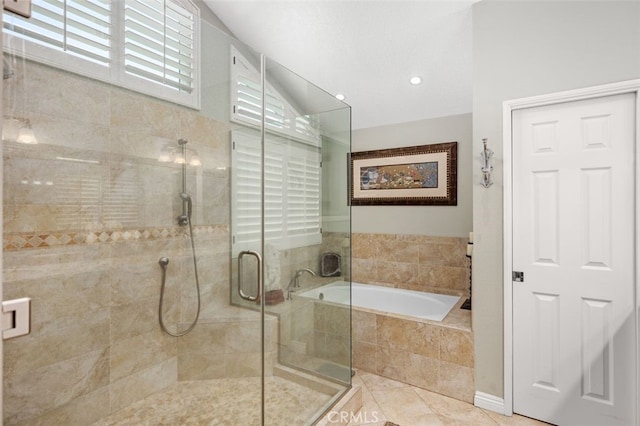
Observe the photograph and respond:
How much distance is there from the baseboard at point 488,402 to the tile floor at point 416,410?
3 cm

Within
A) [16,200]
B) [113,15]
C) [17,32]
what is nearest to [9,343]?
[16,200]

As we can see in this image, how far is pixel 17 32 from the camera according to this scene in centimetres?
135

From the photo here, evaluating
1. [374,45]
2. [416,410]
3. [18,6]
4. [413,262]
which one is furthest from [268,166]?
[413,262]

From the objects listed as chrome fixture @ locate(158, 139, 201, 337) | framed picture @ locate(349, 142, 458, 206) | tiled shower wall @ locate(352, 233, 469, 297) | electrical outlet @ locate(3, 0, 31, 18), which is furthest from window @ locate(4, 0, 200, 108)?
tiled shower wall @ locate(352, 233, 469, 297)

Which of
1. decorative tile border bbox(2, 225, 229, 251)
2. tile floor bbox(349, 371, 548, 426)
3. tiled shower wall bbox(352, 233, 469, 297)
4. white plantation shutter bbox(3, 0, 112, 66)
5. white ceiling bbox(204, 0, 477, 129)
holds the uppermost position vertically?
white ceiling bbox(204, 0, 477, 129)

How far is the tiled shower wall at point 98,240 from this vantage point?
1.50 meters

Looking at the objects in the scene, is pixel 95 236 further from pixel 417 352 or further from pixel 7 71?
pixel 417 352

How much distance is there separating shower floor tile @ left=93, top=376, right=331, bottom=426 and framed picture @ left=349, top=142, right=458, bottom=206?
2003 millimetres

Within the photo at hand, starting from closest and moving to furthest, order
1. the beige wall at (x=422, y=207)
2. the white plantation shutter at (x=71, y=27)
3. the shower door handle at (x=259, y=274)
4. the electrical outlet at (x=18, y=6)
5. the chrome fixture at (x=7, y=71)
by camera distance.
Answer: the electrical outlet at (x=18, y=6) → the chrome fixture at (x=7, y=71) → the white plantation shutter at (x=71, y=27) → the shower door handle at (x=259, y=274) → the beige wall at (x=422, y=207)

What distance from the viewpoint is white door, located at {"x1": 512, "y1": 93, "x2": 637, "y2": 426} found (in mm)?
1875

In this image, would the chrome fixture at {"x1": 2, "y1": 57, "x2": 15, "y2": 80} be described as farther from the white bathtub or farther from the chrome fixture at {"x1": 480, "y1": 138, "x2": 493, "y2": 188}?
the chrome fixture at {"x1": 480, "y1": 138, "x2": 493, "y2": 188}

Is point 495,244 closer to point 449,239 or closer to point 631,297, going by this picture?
point 631,297

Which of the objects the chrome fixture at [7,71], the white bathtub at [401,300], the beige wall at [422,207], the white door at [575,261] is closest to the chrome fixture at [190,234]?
the chrome fixture at [7,71]

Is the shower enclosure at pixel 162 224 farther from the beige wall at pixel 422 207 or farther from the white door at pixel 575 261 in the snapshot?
the beige wall at pixel 422 207
